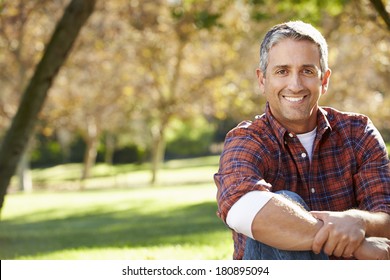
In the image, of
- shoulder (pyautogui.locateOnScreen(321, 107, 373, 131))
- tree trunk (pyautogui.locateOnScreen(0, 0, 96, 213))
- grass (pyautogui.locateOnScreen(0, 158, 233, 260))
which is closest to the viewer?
shoulder (pyautogui.locateOnScreen(321, 107, 373, 131))

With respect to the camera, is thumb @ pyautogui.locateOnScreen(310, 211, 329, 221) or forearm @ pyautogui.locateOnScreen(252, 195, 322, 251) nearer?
forearm @ pyautogui.locateOnScreen(252, 195, 322, 251)

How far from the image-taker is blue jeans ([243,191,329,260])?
3.17 metres

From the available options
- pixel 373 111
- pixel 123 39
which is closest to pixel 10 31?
pixel 123 39

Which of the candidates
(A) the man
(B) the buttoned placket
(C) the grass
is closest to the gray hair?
(A) the man

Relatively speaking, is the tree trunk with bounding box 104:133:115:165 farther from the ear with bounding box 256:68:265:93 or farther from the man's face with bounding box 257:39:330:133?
the man's face with bounding box 257:39:330:133

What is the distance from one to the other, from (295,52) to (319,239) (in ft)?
3.43

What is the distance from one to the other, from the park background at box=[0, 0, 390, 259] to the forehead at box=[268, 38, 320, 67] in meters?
2.88

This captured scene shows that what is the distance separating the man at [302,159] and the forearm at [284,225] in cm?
2

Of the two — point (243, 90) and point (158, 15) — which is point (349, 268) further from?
point (243, 90)

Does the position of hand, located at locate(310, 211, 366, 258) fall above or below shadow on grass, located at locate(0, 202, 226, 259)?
below

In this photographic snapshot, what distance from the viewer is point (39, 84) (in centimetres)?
A: 803

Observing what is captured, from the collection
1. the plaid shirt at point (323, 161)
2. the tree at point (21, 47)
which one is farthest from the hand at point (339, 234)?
the tree at point (21, 47)

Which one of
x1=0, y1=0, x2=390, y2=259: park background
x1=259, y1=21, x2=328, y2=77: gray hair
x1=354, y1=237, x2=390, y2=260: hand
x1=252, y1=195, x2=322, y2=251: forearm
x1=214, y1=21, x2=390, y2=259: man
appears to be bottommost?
x1=354, y1=237, x2=390, y2=260: hand

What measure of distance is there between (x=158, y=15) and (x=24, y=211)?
22.3 feet
